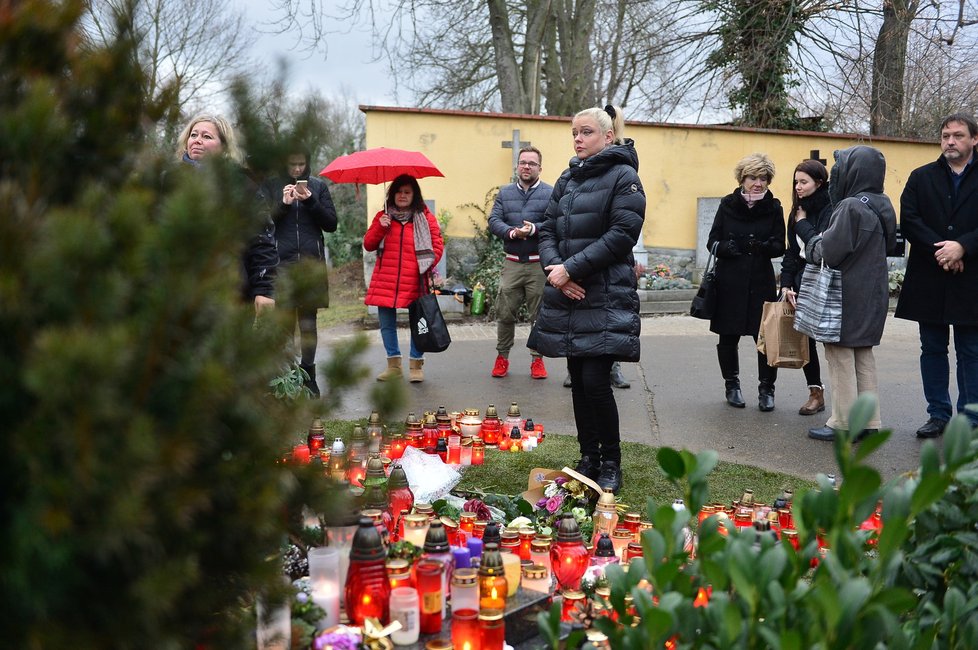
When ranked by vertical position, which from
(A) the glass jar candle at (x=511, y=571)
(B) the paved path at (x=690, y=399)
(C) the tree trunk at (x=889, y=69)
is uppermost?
(C) the tree trunk at (x=889, y=69)

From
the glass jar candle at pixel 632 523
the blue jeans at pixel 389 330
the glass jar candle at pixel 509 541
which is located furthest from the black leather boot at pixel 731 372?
the glass jar candle at pixel 509 541

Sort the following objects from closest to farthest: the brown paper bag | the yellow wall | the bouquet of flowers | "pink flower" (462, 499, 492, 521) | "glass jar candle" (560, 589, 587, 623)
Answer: "glass jar candle" (560, 589, 587, 623)
"pink flower" (462, 499, 492, 521)
the bouquet of flowers
the brown paper bag
the yellow wall

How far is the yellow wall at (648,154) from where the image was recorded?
12.3 metres

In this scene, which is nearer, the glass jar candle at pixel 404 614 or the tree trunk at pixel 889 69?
the glass jar candle at pixel 404 614

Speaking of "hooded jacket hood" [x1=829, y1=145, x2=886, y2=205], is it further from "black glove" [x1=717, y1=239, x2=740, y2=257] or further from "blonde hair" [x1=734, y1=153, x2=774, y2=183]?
"black glove" [x1=717, y1=239, x2=740, y2=257]

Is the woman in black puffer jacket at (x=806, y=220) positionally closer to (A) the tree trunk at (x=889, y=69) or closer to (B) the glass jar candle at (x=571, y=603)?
(B) the glass jar candle at (x=571, y=603)

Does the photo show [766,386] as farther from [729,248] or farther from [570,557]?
[570,557]

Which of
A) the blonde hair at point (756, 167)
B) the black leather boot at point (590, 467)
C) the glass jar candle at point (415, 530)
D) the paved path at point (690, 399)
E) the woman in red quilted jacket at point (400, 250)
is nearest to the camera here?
the glass jar candle at point (415, 530)

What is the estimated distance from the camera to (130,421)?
0.90m

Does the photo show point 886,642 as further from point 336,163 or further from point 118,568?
point 336,163

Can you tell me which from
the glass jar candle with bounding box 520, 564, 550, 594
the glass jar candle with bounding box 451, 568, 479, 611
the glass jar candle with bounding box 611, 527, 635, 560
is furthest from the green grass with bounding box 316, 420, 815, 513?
the glass jar candle with bounding box 451, 568, 479, 611

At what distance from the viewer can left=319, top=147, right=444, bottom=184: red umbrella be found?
7.47m

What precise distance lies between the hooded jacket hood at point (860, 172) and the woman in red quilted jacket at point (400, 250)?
313 centimetres

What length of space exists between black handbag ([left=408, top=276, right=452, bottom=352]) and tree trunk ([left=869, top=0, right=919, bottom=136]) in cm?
1216
